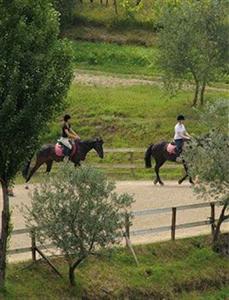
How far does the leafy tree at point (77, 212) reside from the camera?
70.8ft

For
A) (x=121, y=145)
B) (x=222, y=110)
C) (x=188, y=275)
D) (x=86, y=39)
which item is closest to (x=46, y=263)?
(x=188, y=275)

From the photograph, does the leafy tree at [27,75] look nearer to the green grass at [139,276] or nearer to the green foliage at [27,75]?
the green foliage at [27,75]

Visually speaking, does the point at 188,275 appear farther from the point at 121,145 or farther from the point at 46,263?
the point at 121,145

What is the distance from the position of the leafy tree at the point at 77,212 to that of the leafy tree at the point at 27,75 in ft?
3.68

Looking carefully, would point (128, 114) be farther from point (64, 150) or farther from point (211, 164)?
point (211, 164)

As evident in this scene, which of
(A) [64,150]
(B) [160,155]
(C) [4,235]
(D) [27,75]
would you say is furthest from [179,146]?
(D) [27,75]

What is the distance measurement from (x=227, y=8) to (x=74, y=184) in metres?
26.0

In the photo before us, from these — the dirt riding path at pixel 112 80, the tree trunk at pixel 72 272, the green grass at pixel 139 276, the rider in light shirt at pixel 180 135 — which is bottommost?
the dirt riding path at pixel 112 80

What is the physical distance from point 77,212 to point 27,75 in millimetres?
3779

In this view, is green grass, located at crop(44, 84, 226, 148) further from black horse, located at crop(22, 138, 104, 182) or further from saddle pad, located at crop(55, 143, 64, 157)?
saddle pad, located at crop(55, 143, 64, 157)

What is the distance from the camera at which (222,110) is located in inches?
1204

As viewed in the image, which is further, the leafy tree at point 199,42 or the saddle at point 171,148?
the leafy tree at point 199,42

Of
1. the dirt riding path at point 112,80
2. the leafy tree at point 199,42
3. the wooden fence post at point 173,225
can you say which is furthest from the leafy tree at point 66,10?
the wooden fence post at point 173,225

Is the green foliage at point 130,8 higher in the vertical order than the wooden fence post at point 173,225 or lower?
higher
